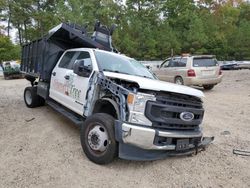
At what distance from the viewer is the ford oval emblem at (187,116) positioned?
5.23 metres

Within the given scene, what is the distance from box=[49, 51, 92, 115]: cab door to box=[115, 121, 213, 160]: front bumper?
1624 millimetres

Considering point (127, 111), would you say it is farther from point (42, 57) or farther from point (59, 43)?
point (42, 57)

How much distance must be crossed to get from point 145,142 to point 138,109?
Result: 0.51 metres

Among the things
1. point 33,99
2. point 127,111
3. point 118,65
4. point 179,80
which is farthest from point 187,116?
point 179,80

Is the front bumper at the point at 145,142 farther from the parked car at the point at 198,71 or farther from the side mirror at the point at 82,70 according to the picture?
the parked car at the point at 198,71

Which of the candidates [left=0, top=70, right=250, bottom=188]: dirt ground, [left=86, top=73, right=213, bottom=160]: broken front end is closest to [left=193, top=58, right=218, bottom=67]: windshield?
[left=0, top=70, right=250, bottom=188]: dirt ground

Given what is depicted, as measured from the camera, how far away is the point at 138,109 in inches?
192

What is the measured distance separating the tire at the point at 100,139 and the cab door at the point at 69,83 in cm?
96

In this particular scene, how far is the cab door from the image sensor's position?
20.8ft

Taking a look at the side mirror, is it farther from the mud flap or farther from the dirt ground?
the mud flap

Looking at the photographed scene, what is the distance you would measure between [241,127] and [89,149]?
413 cm

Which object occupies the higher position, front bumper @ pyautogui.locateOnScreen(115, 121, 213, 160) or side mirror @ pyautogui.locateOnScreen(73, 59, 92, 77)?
side mirror @ pyautogui.locateOnScreen(73, 59, 92, 77)

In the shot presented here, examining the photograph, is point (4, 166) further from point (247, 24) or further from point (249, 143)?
point (247, 24)

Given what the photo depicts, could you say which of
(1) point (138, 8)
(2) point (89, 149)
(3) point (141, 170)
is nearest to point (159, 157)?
(3) point (141, 170)
